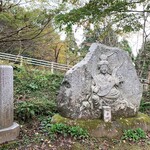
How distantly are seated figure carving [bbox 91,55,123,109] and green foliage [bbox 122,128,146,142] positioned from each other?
654 mm

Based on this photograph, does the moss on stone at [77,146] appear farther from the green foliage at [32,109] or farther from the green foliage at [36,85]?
the green foliage at [36,85]

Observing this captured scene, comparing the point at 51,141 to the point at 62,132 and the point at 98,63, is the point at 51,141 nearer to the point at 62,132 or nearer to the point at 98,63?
the point at 62,132

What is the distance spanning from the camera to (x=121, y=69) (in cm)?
474

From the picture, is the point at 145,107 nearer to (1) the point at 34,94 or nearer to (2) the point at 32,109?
(1) the point at 34,94

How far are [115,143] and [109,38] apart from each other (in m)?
7.03

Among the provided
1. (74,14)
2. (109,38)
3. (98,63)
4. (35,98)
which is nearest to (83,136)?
(98,63)

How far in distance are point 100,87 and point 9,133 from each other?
193cm

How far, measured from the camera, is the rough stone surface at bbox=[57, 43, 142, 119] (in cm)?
425

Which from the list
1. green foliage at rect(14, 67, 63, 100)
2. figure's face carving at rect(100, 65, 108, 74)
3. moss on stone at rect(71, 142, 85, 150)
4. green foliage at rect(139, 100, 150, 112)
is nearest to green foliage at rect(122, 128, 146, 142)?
moss on stone at rect(71, 142, 85, 150)

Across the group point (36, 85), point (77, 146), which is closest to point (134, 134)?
point (77, 146)

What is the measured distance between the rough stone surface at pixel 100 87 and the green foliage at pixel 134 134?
42 cm

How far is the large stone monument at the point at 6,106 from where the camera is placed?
353cm

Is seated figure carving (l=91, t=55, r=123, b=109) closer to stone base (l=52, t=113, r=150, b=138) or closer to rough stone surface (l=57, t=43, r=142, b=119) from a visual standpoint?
rough stone surface (l=57, t=43, r=142, b=119)

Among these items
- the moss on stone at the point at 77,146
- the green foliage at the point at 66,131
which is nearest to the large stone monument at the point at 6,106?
the green foliage at the point at 66,131
